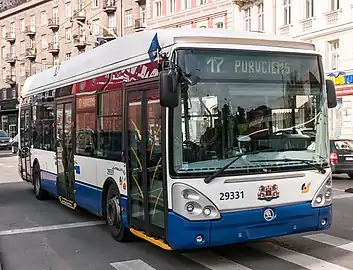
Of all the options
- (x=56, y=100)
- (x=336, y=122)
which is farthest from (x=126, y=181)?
(x=336, y=122)

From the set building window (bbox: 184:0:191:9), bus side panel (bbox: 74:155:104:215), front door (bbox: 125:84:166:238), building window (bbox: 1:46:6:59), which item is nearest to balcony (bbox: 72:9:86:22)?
building window (bbox: 184:0:191:9)

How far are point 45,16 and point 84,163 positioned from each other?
5777 cm

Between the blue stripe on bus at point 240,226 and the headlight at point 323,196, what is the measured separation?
3.5 inches

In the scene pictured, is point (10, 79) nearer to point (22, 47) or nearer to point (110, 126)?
point (22, 47)

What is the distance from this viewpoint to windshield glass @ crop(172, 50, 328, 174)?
6383mm

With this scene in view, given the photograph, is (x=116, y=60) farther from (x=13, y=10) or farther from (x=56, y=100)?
(x=13, y=10)

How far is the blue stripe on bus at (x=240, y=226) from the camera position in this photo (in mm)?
6266

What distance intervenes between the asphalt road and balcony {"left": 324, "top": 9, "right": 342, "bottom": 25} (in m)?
19.3

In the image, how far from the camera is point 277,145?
6.73 meters

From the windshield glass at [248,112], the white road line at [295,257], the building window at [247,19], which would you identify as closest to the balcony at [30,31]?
the building window at [247,19]

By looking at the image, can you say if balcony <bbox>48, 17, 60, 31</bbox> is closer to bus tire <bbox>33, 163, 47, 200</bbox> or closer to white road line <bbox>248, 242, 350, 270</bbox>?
A: bus tire <bbox>33, 163, 47, 200</bbox>

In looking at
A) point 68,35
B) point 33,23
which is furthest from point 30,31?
point 68,35

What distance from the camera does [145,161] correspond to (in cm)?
719

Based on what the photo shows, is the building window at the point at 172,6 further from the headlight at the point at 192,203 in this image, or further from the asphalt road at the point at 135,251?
the headlight at the point at 192,203
